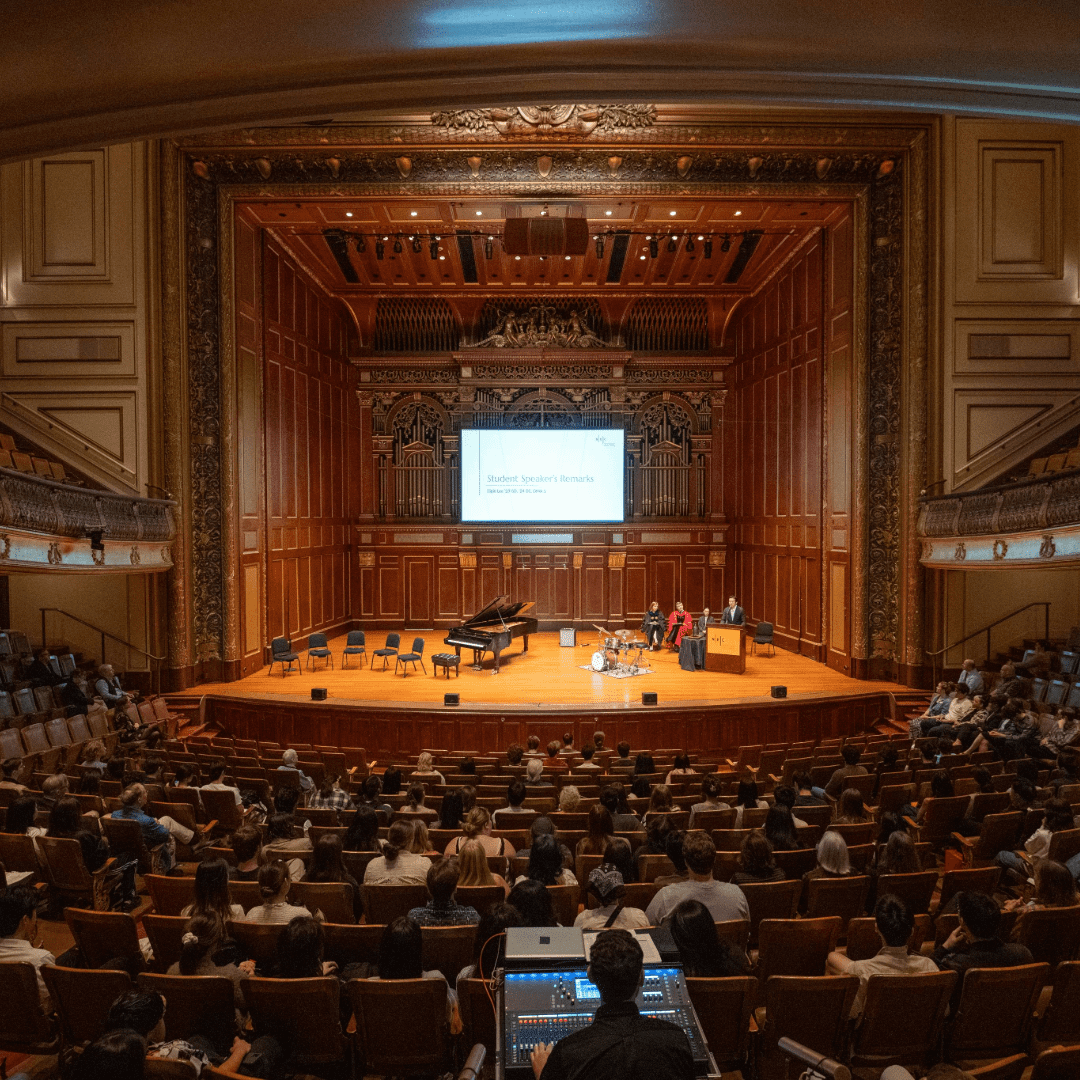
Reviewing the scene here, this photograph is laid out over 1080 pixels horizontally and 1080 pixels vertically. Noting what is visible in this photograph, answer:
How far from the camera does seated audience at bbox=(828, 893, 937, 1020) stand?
2857 mm

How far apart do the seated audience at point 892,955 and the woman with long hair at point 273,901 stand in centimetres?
219

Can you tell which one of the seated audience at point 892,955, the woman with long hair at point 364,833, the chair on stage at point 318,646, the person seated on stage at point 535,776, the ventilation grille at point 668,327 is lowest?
the person seated on stage at point 535,776

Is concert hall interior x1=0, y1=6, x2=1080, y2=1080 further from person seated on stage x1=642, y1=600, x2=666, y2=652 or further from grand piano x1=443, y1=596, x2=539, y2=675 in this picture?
person seated on stage x1=642, y1=600, x2=666, y2=652

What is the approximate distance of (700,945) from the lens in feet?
9.10

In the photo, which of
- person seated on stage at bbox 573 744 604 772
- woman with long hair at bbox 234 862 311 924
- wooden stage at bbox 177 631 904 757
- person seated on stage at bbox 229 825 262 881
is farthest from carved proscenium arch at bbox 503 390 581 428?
woman with long hair at bbox 234 862 311 924

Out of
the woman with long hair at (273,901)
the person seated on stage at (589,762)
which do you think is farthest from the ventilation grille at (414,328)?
the woman with long hair at (273,901)

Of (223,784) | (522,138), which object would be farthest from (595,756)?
(522,138)

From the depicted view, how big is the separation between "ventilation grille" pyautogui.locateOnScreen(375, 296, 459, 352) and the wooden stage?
28.7 ft

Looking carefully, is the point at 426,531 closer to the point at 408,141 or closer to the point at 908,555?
the point at 408,141

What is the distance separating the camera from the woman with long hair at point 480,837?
4504mm

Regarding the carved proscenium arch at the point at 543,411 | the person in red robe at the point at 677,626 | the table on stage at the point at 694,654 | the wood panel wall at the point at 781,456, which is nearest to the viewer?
the table on stage at the point at 694,654

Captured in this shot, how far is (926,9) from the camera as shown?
1.03 m

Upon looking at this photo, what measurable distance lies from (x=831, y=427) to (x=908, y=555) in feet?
8.65

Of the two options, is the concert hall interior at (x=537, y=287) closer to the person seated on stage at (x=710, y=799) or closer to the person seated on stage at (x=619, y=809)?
the person seated on stage at (x=710, y=799)
